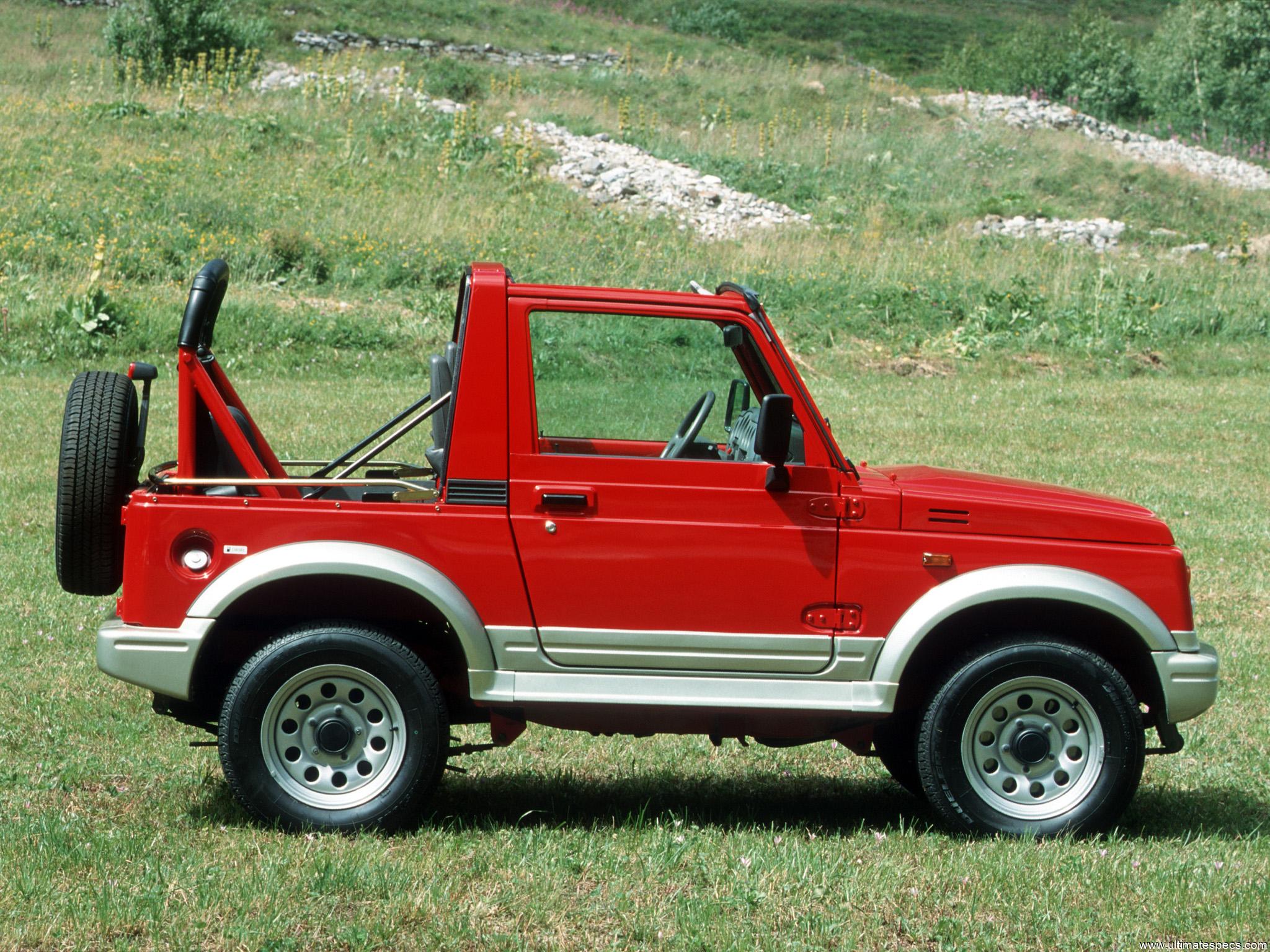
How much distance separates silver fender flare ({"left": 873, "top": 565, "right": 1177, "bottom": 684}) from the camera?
4.94 metres

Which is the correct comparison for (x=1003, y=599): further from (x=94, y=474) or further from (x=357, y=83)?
(x=357, y=83)

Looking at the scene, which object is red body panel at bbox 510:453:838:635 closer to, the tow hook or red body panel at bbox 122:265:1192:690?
red body panel at bbox 122:265:1192:690

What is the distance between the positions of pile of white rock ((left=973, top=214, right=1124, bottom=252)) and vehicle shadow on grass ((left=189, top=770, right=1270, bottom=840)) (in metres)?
22.0

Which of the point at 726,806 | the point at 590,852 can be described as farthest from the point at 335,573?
the point at 726,806

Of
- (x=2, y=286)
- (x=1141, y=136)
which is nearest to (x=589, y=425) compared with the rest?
(x=2, y=286)

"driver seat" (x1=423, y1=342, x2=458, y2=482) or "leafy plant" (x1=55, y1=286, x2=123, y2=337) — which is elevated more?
"driver seat" (x1=423, y1=342, x2=458, y2=482)

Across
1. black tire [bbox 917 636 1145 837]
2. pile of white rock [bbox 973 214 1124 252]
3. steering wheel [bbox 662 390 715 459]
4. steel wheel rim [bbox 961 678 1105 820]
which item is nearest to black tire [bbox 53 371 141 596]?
steering wheel [bbox 662 390 715 459]

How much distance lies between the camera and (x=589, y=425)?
5.27 meters

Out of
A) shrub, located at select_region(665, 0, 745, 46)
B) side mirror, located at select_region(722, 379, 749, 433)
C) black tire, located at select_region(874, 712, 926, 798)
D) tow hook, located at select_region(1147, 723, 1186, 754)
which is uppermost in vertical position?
shrub, located at select_region(665, 0, 745, 46)

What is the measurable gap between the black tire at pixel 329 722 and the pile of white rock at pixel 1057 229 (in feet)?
77.0

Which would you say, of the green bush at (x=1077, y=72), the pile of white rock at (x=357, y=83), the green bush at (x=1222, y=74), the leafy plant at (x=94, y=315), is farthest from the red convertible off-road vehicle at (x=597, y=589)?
the green bush at (x=1077, y=72)

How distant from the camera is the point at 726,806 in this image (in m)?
5.73

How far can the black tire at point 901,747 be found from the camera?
17.9 ft

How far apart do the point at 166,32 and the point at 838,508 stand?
101 feet
